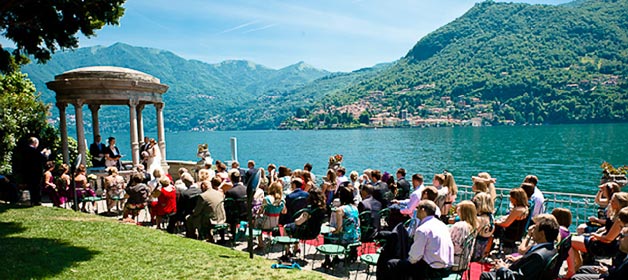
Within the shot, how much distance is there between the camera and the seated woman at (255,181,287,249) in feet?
27.4

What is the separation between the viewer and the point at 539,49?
198 meters

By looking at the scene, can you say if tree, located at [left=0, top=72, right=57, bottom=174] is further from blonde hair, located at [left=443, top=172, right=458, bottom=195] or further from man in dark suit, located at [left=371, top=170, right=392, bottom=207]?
blonde hair, located at [left=443, top=172, right=458, bottom=195]

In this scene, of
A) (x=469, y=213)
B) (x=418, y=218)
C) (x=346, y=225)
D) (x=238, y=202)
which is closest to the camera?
(x=418, y=218)

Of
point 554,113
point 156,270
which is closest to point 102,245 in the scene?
point 156,270

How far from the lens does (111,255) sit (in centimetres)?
689

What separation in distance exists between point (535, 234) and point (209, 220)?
613 cm

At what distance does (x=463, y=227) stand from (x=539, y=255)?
113 centimetres

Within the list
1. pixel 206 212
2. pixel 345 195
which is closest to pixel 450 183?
pixel 345 195

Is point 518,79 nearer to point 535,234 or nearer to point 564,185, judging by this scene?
point 564,185

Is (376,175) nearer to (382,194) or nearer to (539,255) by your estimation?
(382,194)

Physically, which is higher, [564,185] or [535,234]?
[535,234]

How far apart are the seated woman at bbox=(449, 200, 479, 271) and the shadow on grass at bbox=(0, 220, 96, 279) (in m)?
5.08

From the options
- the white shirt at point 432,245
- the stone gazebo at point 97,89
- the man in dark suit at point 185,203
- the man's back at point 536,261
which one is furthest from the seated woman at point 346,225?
the stone gazebo at point 97,89

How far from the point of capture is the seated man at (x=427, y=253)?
16.7ft
